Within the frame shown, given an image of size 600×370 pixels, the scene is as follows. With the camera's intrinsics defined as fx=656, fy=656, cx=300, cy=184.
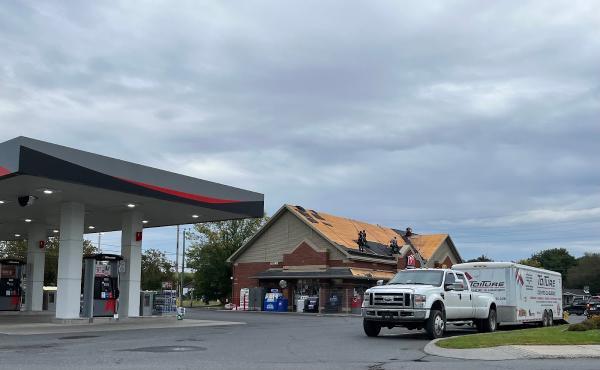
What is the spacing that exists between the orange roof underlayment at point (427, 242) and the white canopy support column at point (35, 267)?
38.7 metres

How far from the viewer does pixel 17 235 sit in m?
44.8

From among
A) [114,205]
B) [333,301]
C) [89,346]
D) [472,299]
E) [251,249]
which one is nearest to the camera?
[89,346]

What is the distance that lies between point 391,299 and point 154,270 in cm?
6279

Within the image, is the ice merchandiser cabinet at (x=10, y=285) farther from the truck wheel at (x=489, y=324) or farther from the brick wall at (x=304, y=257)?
the truck wheel at (x=489, y=324)

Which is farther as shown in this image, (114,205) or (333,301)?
(333,301)

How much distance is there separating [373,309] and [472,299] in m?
4.13

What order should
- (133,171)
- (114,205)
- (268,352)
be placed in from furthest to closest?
(114,205) < (133,171) < (268,352)

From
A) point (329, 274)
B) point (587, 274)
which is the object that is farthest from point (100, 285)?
point (587, 274)

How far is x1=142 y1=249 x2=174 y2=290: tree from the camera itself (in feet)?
254

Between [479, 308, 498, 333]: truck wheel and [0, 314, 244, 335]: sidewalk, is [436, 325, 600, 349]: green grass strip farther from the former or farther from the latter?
[0, 314, 244, 335]: sidewalk

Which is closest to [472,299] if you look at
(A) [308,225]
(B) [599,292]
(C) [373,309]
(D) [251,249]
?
(C) [373,309]

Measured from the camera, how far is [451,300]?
20422mm

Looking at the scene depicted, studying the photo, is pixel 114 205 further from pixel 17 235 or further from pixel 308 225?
pixel 308 225

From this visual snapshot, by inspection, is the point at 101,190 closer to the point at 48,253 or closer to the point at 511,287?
the point at 511,287
